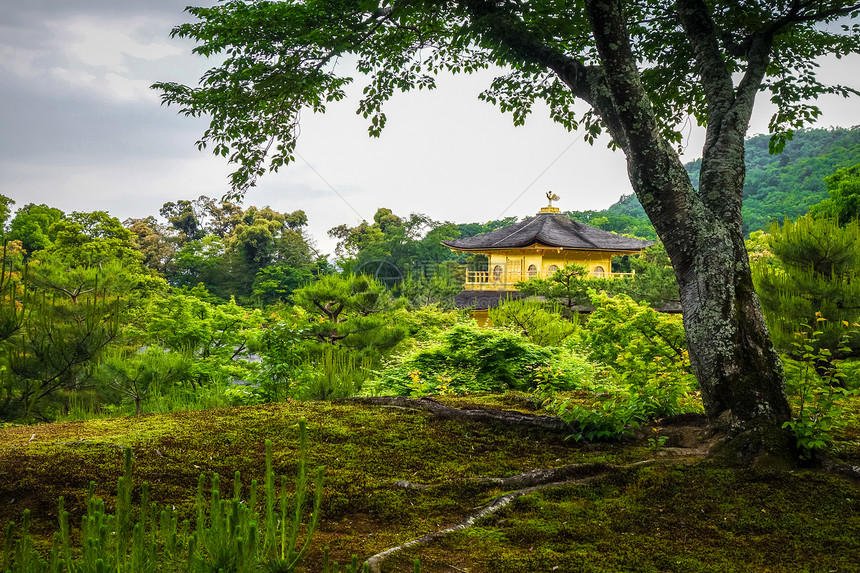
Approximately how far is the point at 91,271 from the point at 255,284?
17.4 metres

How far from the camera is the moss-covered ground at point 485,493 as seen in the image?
1.94 metres

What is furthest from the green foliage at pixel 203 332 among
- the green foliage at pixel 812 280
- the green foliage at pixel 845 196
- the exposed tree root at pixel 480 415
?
the green foliage at pixel 845 196

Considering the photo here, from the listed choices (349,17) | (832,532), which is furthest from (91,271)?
(832,532)

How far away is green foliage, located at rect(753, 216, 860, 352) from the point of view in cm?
660

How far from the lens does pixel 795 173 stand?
90.1 ft

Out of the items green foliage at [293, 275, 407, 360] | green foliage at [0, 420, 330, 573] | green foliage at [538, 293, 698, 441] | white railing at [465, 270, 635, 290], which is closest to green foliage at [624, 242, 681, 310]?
white railing at [465, 270, 635, 290]

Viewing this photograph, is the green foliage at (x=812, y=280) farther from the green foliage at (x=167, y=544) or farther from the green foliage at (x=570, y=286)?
the green foliage at (x=570, y=286)

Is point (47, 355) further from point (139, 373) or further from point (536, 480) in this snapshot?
point (536, 480)

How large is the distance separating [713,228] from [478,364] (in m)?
3.74

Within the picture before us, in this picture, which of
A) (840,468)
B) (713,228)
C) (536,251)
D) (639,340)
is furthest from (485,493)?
(536,251)

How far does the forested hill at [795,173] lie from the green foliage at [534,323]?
14.1 m

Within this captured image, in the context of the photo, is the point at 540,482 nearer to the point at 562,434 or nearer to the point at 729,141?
the point at 562,434

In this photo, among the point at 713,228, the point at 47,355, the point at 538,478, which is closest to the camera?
the point at 538,478

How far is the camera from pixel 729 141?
320 cm
